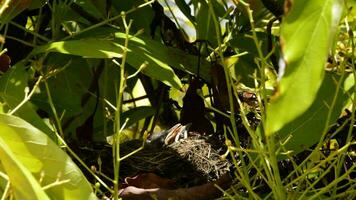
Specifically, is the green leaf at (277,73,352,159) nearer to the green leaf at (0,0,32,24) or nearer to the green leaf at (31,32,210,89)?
the green leaf at (31,32,210,89)

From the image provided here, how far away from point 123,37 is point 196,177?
0.58 ft

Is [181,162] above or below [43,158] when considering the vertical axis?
below

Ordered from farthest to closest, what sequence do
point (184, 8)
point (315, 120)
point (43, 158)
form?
point (184, 8) → point (315, 120) → point (43, 158)

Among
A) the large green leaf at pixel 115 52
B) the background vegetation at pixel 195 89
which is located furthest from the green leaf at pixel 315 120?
the large green leaf at pixel 115 52

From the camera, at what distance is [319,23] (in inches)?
15.5

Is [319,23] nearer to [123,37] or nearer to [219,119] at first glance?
[123,37]

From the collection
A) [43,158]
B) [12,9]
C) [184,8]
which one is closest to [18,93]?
[12,9]

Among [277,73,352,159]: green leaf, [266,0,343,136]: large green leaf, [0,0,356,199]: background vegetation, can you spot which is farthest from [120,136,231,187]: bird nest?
[266,0,343,136]: large green leaf

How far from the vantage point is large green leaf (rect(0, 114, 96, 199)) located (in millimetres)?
500

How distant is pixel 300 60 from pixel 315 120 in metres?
0.32

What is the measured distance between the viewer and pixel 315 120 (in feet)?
2.30

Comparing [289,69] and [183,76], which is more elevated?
[289,69]

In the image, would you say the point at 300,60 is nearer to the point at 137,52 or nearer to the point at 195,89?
the point at 137,52

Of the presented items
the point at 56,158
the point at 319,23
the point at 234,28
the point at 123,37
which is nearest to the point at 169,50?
the point at 123,37
